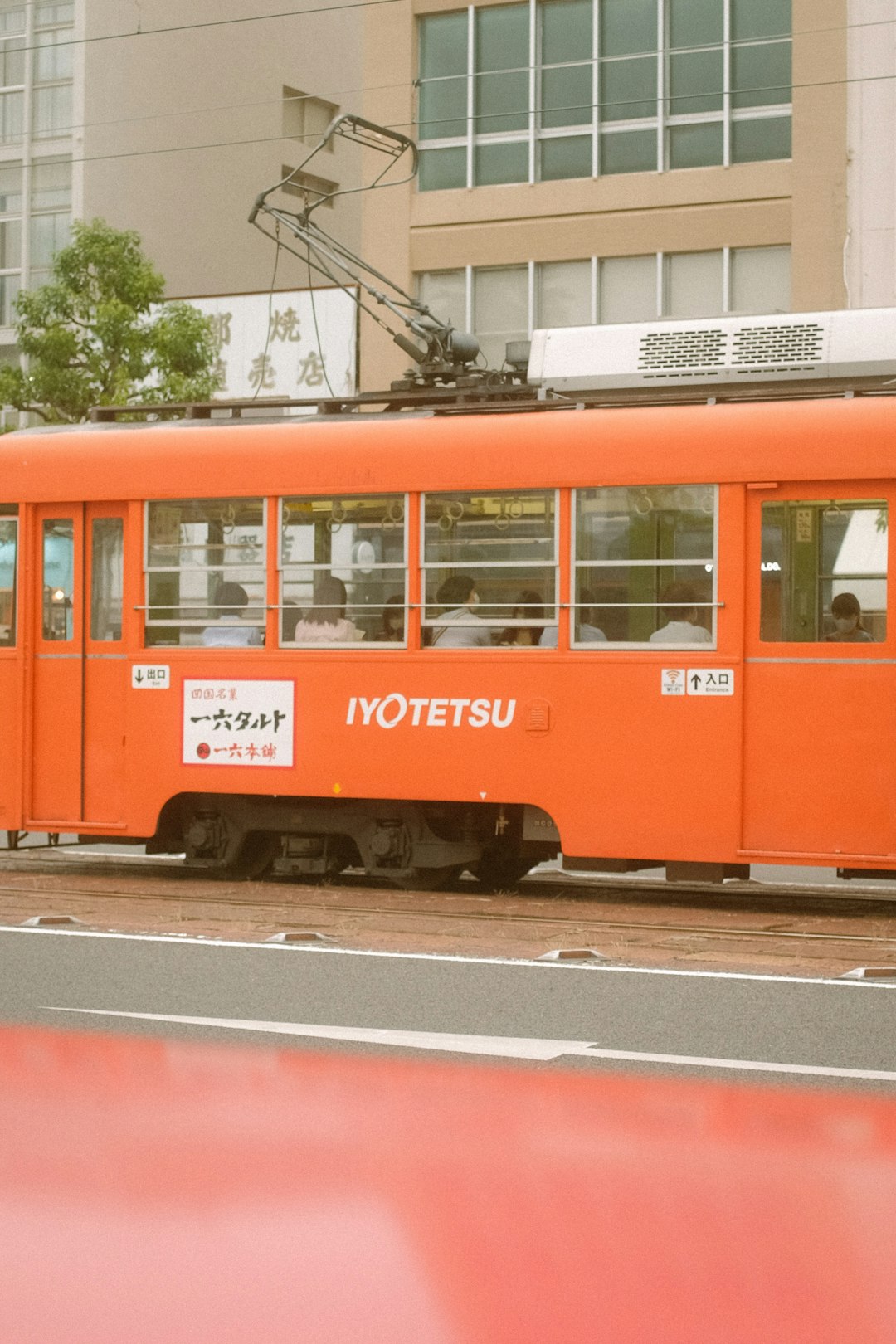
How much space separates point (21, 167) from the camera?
37.8 meters

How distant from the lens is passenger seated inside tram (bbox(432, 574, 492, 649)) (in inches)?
437

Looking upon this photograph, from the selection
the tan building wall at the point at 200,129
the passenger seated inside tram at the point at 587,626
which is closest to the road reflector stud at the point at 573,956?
the passenger seated inside tram at the point at 587,626

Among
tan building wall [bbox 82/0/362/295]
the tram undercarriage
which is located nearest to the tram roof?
the tram undercarriage

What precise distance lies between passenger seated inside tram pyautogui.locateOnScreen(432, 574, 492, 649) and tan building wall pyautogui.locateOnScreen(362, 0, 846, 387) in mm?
15213

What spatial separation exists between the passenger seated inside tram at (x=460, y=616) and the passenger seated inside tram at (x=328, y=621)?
1.97ft

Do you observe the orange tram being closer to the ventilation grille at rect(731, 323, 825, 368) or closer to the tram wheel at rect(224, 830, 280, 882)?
the tram wheel at rect(224, 830, 280, 882)

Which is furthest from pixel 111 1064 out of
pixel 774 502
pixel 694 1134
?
pixel 774 502

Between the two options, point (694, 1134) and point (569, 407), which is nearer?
point (694, 1134)

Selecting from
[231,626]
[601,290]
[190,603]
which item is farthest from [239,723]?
[601,290]

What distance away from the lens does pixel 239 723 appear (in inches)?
462

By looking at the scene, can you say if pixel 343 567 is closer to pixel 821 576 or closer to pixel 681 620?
pixel 681 620

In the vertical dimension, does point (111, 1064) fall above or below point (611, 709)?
below

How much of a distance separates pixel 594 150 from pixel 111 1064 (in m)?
22.6

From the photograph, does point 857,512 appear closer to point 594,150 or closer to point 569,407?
point 569,407
